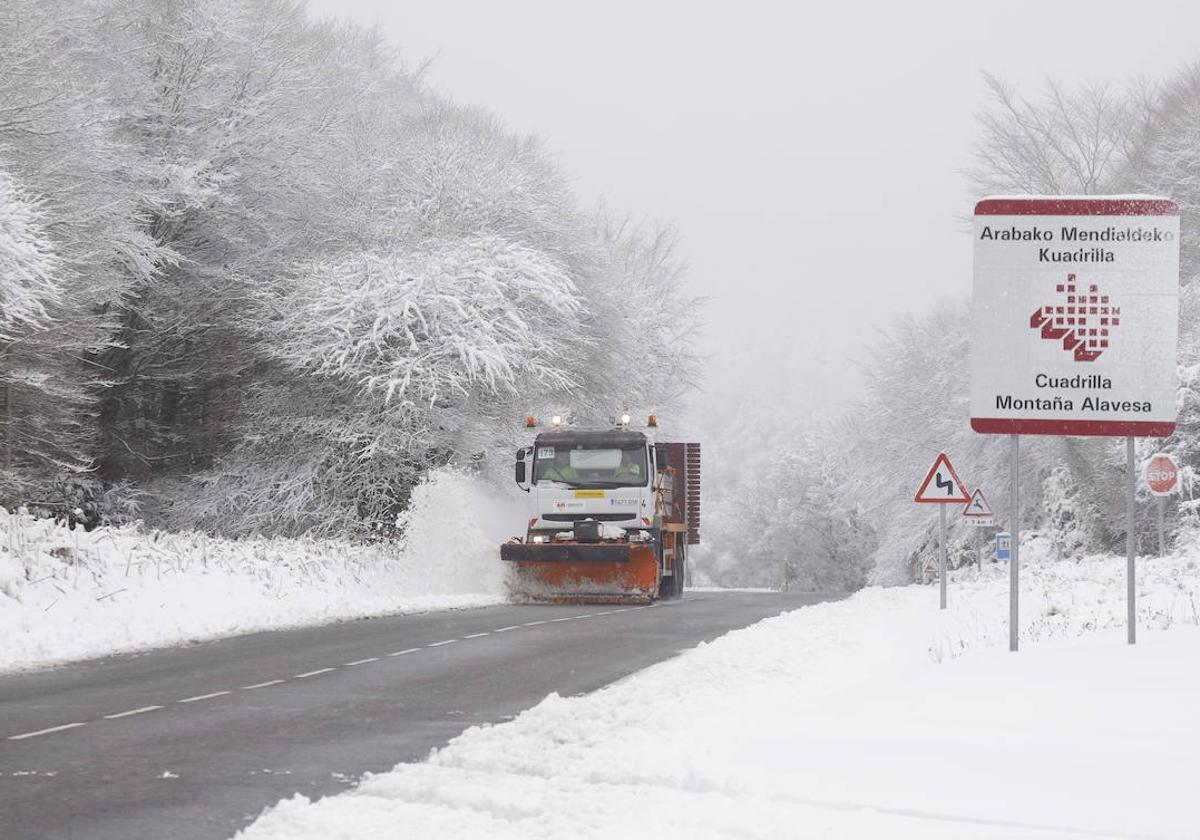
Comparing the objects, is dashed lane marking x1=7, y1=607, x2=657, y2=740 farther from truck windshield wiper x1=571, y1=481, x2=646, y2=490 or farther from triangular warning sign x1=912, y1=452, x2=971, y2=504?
triangular warning sign x1=912, y1=452, x2=971, y2=504

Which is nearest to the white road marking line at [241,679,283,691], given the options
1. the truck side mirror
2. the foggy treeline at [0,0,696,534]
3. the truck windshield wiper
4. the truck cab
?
the truck cab

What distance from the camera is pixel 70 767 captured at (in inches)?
351

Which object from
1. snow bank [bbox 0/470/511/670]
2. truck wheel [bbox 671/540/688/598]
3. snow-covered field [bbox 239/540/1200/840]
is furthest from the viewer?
truck wheel [bbox 671/540/688/598]

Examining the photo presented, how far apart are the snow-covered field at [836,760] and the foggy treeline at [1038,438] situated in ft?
79.7

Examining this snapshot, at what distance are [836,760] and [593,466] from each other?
20.5 meters

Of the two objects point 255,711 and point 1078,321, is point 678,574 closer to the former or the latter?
point 1078,321

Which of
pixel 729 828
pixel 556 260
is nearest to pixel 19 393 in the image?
pixel 556 260

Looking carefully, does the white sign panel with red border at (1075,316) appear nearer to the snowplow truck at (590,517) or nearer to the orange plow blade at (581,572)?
the orange plow blade at (581,572)

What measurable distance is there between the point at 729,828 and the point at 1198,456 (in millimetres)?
32353

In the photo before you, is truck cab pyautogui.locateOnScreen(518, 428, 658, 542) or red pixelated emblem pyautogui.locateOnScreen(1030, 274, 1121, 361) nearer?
red pixelated emblem pyautogui.locateOnScreen(1030, 274, 1121, 361)

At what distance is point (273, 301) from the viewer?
3612 centimetres

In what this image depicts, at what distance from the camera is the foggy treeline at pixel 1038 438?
38062mm

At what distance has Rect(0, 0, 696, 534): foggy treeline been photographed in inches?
1316

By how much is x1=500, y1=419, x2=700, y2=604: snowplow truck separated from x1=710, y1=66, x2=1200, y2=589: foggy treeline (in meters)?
13.6
